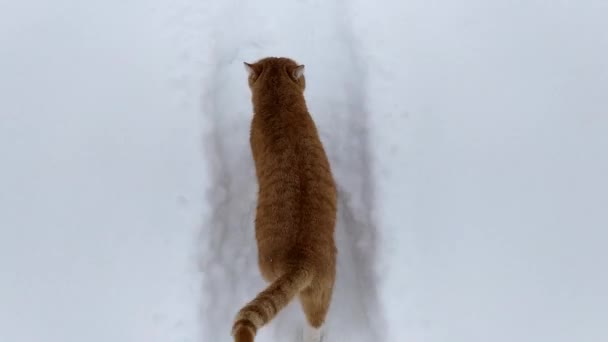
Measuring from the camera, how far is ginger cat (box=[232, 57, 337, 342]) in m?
2.21

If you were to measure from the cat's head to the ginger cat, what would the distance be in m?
0.01

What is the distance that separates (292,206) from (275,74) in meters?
1.01

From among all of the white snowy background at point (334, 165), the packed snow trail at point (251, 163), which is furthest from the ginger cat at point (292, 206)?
the white snowy background at point (334, 165)

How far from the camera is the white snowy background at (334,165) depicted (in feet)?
8.84

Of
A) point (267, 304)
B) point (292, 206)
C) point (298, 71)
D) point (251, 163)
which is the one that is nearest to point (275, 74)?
point (298, 71)

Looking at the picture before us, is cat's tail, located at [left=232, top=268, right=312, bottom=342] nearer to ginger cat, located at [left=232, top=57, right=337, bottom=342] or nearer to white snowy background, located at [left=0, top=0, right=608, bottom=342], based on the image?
ginger cat, located at [left=232, top=57, right=337, bottom=342]

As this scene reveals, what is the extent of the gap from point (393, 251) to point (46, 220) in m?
2.10

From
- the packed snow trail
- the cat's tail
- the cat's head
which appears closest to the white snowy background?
the packed snow trail

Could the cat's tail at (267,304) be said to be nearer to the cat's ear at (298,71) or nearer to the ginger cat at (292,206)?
the ginger cat at (292,206)

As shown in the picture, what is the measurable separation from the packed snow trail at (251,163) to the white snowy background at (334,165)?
0.5 inches

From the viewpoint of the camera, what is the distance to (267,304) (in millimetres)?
1752

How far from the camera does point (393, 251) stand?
9.49 feet

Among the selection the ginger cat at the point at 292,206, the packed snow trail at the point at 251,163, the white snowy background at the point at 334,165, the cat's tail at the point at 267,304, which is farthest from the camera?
the packed snow trail at the point at 251,163

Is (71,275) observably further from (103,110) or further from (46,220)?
(103,110)
